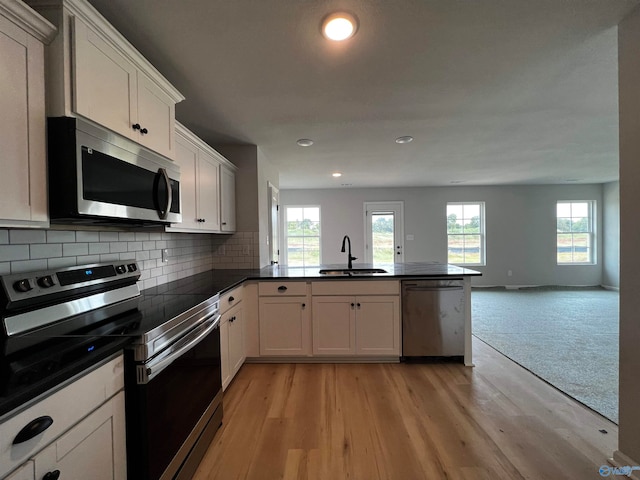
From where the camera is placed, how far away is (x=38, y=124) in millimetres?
1089

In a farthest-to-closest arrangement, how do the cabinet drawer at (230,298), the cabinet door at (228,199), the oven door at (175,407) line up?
1. the cabinet door at (228,199)
2. the cabinet drawer at (230,298)
3. the oven door at (175,407)

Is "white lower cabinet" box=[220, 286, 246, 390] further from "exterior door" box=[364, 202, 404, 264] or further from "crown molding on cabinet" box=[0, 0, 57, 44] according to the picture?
"exterior door" box=[364, 202, 404, 264]

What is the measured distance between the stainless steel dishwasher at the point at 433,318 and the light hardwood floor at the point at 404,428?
213 mm

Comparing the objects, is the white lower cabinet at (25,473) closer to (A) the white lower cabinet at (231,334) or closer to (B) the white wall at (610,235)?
(A) the white lower cabinet at (231,334)

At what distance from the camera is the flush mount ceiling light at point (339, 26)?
1.45 meters

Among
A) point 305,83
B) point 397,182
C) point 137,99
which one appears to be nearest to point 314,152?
point 305,83

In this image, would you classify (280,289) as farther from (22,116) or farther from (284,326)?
(22,116)

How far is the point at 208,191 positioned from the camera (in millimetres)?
2744

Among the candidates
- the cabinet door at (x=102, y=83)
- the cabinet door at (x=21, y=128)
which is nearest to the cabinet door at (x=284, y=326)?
the cabinet door at (x=102, y=83)

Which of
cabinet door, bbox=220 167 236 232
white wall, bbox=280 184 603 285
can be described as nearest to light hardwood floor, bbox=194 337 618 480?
cabinet door, bbox=220 167 236 232

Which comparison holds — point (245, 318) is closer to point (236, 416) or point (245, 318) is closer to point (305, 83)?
point (236, 416)

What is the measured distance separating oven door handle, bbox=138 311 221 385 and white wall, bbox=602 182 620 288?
8490 mm

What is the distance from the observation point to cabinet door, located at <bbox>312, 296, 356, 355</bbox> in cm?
284

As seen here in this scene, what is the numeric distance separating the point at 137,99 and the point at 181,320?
1.19 m
